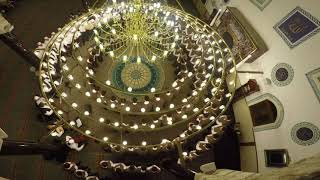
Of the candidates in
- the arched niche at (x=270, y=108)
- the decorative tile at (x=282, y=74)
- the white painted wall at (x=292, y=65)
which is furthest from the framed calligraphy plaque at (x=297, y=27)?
the arched niche at (x=270, y=108)

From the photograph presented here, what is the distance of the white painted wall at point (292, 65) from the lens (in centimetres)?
667

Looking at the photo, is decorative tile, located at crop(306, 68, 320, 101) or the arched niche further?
the arched niche

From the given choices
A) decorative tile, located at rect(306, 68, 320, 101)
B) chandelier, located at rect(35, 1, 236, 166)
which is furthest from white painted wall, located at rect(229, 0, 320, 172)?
chandelier, located at rect(35, 1, 236, 166)

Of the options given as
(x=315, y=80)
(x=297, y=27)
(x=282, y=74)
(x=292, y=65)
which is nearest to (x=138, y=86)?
(x=282, y=74)

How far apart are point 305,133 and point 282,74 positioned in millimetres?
1522

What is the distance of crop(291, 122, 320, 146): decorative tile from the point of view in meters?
6.62

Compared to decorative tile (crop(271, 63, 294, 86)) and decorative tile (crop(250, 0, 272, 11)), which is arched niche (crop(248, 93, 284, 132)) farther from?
decorative tile (crop(250, 0, 272, 11))

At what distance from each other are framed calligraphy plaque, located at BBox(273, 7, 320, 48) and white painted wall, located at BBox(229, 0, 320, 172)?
3.9 inches

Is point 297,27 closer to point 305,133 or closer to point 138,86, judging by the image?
point 305,133

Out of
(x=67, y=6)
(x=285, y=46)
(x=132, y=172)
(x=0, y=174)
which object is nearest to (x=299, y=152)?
(x=285, y=46)

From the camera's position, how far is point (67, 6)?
10758mm

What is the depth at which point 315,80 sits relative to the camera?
6.62 m

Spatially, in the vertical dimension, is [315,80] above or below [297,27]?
below

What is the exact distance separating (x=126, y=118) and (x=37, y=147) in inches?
111
